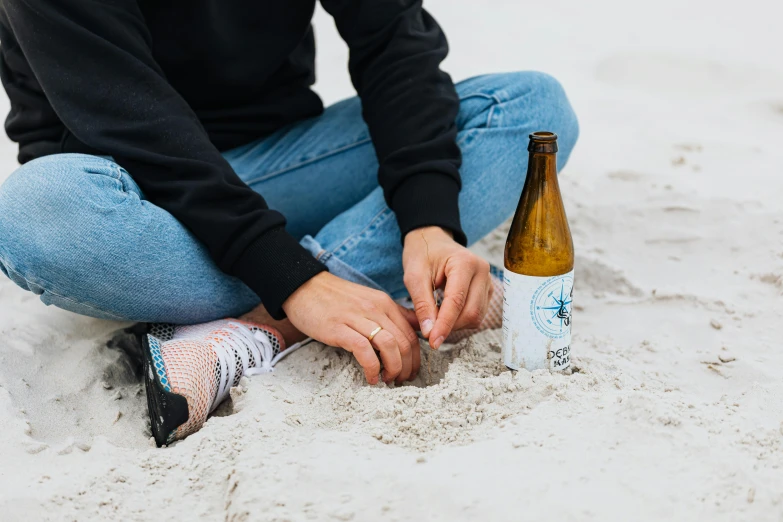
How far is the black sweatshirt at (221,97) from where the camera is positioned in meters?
1.30

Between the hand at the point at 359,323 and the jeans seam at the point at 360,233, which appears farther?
the jeans seam at the point at 360,233

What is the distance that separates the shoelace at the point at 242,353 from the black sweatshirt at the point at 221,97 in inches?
3.9

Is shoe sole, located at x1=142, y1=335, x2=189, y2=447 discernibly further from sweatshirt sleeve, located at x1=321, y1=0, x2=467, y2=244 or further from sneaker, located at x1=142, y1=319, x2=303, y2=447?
sweatshirt sleeve, located at x1=321, y1=0, x2=467, y2=244

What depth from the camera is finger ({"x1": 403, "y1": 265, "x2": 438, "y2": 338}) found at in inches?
49.4

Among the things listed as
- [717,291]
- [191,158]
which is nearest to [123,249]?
[191,158]

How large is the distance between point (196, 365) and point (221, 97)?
0.66m

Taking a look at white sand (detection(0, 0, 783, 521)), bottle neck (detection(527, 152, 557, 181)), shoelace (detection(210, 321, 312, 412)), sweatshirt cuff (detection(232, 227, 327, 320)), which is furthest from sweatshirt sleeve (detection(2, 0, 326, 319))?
bottle neck (detection(527, 152, 557, 181))

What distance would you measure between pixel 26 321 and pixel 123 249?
0.43 metres

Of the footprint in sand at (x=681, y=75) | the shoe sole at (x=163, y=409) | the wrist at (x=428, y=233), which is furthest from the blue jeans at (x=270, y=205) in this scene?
the footprint in sand at (x=681, y=75)

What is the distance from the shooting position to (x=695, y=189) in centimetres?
220

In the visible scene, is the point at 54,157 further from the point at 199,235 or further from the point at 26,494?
the point at 26,494

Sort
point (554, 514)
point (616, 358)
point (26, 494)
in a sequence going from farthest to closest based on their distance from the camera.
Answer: point (616, 358) < point (26, 494) < point (554, 514)

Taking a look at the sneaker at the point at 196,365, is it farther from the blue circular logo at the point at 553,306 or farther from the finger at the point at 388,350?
the blue circular logo at the point at 553,306

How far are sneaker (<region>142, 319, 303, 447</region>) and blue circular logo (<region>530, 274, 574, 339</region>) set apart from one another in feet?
1.58
